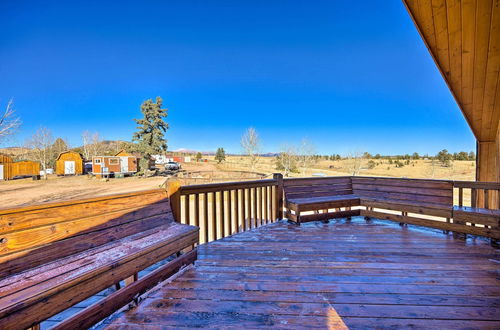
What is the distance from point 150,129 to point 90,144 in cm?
2022

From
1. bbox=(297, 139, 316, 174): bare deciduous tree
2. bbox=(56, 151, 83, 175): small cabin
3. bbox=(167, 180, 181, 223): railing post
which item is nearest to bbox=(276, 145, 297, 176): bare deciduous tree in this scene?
bbox=(297, 139, 316, 174): bare deciduous tree

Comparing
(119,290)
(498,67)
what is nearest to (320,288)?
(119,290)

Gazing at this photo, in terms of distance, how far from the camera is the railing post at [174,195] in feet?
8.48

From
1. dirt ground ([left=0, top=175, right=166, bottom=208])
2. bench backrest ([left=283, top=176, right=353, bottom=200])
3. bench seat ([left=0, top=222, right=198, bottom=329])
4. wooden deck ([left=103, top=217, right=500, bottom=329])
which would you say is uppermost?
bench backrest ([left=283, top=176, right=353, bottom=200])

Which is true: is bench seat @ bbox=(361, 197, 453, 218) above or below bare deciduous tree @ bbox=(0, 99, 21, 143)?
below

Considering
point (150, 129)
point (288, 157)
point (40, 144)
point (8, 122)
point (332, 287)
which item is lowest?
point (332, 287)

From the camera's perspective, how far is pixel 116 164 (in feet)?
85.6

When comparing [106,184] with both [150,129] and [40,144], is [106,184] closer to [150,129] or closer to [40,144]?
[150,129]

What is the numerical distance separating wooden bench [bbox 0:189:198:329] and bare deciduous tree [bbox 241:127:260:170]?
27.0 m

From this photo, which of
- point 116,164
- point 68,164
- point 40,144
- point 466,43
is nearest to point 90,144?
point 40,144

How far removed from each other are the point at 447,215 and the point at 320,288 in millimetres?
2758

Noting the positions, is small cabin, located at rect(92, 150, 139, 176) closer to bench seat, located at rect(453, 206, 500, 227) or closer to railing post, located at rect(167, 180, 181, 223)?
railing post, located at rect(167, 180, 181, 223)

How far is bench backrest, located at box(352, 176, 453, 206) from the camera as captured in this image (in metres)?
3.59

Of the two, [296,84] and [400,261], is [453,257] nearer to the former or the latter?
[400,261]
